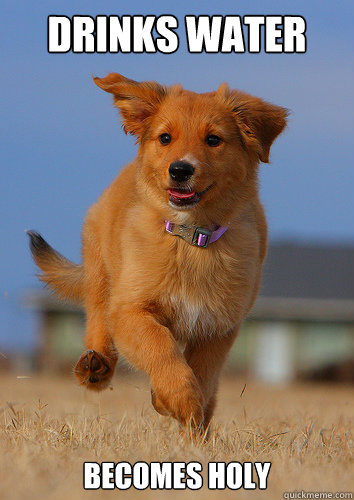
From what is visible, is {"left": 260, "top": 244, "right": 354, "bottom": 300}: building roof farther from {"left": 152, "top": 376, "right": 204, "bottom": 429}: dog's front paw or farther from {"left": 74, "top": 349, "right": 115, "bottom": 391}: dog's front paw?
{"left": 152, "top": 376, "right": 204, "bottom": 429}: dog's front paw

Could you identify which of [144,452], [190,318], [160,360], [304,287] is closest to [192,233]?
[190,318]

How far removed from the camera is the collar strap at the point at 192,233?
4723 millimetres

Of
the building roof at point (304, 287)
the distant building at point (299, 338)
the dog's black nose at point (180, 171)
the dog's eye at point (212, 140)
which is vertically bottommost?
the distant building at point (299, 338)

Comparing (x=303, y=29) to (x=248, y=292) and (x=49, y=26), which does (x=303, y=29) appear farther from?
(x=248, y=292)

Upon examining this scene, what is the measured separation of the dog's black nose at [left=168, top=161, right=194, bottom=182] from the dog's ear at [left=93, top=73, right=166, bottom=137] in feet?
2.10

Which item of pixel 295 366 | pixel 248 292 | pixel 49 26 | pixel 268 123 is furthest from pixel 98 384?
pixel 295 366

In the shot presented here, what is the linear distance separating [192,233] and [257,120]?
761mm

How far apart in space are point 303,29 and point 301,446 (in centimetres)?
386

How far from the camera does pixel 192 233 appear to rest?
4.73 meters

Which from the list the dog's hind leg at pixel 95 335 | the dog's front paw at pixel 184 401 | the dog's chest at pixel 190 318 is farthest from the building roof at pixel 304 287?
the dog's front paw at pixel 184 401

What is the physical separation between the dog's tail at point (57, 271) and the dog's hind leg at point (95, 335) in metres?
0.33

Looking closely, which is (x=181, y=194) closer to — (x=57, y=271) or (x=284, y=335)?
(x=57, y=271)

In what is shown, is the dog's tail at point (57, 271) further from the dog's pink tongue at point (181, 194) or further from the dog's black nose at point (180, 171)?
the dog's black nose at point (180, 171)

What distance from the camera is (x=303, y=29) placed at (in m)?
6.75
